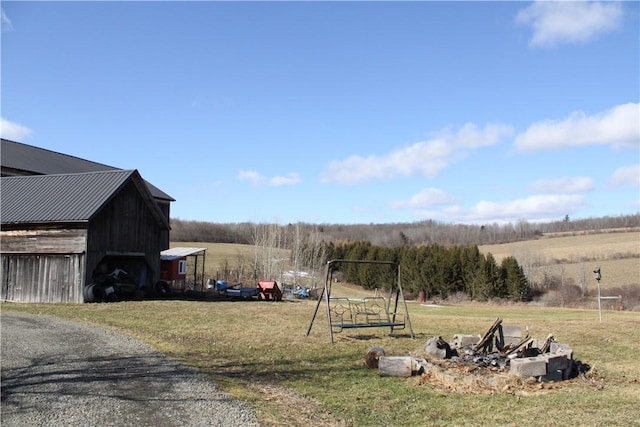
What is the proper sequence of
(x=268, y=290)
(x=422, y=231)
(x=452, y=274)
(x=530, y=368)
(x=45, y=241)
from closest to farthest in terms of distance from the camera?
(x=530, y=368), (x=45, y=241), (x=268, y=290), (x=452, y=274), (x=422, y=231)

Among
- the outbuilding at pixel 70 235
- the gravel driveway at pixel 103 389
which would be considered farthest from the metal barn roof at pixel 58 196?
the gravel driveway at pixel 103 389

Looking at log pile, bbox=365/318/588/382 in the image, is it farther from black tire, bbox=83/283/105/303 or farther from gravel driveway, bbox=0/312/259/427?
black tire, bbox=83/283/105/303

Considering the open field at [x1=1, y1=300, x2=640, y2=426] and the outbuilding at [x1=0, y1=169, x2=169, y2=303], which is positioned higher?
the outbuilding at [x1=0, y1=169, x2=169, y2=303]

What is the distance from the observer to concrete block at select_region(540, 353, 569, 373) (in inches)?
390

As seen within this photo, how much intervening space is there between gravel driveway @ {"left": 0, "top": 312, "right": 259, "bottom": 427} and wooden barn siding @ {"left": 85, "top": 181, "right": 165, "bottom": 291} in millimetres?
11669

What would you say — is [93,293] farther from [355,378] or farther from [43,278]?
[355,378]

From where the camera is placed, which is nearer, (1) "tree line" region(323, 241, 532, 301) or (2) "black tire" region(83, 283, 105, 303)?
(2) "black tire" region(83, 283, 105, 303)

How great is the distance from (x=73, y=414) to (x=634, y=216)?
379 ft

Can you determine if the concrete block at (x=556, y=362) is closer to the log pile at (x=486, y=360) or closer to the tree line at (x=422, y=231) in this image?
the log pile at (x=486, y=360)

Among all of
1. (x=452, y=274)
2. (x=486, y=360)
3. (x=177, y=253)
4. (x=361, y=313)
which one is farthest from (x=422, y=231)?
(x=486, y=360)

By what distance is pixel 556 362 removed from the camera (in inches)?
396

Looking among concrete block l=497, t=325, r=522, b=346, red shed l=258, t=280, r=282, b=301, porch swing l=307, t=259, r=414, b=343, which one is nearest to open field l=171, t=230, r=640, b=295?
red shed l=258, t=280, r=282, b=301

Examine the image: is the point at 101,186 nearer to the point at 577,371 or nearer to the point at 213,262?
the point at 577,371

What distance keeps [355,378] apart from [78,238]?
16.9 metres
